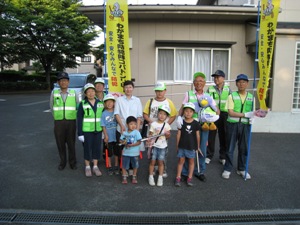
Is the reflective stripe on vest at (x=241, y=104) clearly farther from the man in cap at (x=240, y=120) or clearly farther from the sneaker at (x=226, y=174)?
the sneaker at (x=226, y=174)

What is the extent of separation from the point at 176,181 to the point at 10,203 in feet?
8.37

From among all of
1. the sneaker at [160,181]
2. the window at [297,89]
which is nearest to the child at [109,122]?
the sneaker at [160,181]

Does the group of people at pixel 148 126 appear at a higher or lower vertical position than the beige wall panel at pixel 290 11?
lower

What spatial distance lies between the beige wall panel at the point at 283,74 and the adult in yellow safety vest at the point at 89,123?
5.60 meters

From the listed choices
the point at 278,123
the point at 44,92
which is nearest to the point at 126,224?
the point at 278,123

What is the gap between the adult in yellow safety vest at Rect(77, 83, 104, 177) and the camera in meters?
4.73

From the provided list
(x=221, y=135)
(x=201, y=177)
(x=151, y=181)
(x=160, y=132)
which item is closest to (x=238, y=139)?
(x=221, y=135)

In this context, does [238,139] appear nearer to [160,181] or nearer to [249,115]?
[249,115]

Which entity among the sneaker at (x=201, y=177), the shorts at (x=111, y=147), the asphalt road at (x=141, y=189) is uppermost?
the shorts at (x=111, y=147)

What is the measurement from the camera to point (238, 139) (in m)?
4.74

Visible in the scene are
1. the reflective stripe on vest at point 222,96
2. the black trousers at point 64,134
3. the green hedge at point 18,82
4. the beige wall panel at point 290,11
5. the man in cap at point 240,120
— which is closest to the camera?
the man in cap at point 240,120

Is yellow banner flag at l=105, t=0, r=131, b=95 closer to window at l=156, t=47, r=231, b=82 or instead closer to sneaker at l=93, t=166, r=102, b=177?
sneaker at l=93, t=166, r=102, b=177

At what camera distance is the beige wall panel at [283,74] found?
7.68m

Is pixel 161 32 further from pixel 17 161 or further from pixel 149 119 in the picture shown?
pixel 17 161
